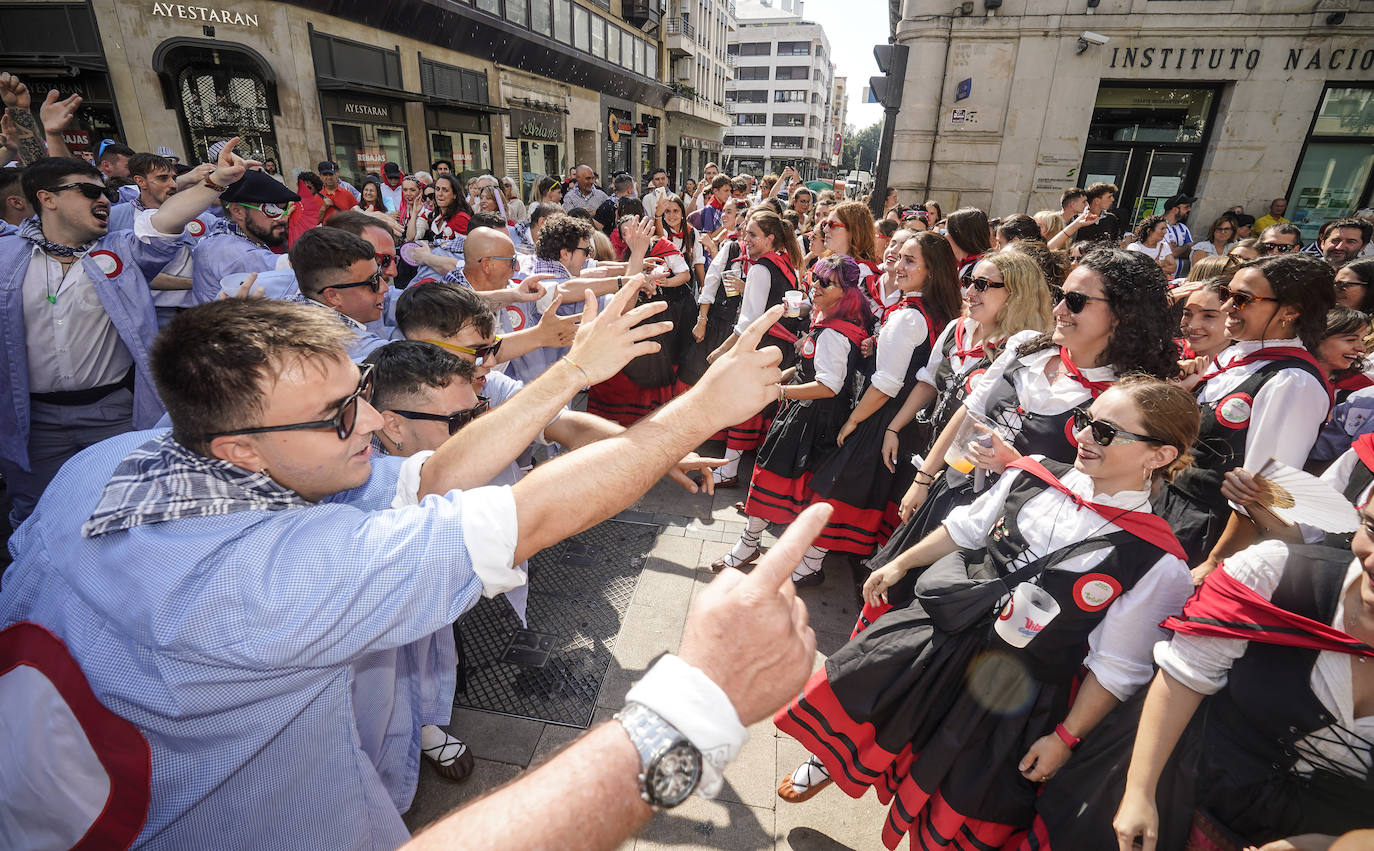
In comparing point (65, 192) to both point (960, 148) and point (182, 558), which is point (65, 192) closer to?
point (182, 558)

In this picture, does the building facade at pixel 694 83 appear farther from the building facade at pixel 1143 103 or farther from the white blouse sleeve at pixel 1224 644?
the white blouse sleeve at pixel 1224 644

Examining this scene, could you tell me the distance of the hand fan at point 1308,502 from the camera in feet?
5.22

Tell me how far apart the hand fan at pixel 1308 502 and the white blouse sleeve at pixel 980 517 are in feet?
2.44

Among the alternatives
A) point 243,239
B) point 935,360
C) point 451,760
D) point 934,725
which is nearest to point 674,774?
point 934,725

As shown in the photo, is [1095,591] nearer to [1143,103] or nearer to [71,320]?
[71,320]

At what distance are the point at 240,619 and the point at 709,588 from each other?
903mm

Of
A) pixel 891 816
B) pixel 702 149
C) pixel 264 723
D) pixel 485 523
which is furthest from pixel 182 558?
pixel 702 149

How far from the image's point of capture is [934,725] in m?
2.01

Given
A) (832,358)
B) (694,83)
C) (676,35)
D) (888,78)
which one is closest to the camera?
(832,358)

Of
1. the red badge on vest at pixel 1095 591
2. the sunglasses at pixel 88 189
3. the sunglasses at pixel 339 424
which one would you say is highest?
the sunglasses at pixel 88 189

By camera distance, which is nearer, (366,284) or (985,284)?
(366,284)

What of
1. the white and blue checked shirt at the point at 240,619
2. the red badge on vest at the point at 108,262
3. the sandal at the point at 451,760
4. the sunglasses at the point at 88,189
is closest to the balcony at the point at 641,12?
the sunglasses at the point at 88,189

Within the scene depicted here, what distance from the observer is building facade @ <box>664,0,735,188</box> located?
3475cm

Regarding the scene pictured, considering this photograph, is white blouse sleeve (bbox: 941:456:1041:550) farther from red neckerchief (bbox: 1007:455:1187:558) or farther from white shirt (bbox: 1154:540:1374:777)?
white shirt (bbox: 1154:540:1374:777)
